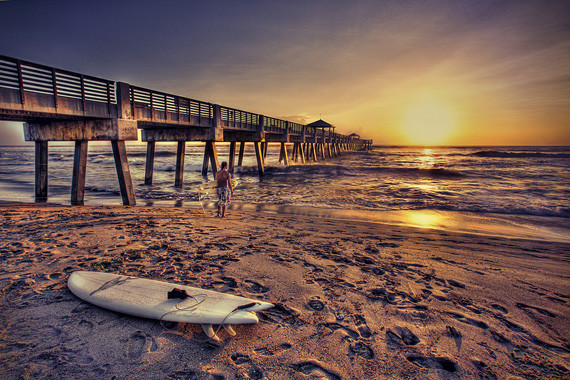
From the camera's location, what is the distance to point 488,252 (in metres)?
4.84

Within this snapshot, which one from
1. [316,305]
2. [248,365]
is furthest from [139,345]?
[316,305]

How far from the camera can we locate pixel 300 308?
2.80 m

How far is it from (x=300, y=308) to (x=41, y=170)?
1209 cm

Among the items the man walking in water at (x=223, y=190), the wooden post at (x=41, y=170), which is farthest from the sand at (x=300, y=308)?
the wooden post at (x=41, y=170)

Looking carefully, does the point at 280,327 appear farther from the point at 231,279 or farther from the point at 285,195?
the point at 285,195

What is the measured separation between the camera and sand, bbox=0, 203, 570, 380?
2.03 m

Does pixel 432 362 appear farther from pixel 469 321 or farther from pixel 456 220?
pixel 456 220

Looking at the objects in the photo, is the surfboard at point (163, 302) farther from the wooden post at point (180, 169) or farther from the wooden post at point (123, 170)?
the wooden post at point (180, 169)

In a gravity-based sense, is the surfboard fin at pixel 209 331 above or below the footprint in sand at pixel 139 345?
above

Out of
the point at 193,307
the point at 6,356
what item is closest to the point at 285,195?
the point at 193,307

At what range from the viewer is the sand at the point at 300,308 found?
2.03 m


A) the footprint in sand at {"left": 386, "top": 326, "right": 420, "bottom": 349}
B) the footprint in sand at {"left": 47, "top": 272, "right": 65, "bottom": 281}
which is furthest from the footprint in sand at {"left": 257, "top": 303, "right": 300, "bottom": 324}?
the footprint in sand at {"left": 47, "top": 272, "right": 65, "bottom": 281}

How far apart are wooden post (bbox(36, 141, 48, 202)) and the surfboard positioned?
916cm

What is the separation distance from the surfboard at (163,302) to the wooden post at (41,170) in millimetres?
9156
